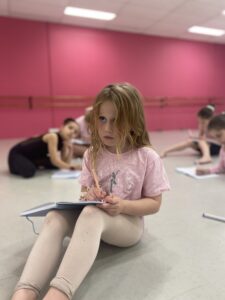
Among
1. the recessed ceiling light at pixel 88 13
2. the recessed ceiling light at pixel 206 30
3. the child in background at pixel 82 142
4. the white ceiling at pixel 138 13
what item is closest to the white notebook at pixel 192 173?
the child in background at pixel 82 142

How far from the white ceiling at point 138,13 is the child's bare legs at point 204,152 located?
2241 mm

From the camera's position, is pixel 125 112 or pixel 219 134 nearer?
pixel 125 112

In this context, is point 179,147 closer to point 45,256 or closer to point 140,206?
point 140,206

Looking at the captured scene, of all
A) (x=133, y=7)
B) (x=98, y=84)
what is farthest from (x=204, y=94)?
(x=133, y=7)

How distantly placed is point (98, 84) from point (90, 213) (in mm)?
4894

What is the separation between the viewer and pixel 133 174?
104 centimetres

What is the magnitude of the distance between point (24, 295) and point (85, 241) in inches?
8.3

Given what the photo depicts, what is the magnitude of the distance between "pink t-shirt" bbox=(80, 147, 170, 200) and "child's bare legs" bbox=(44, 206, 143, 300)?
11 cm

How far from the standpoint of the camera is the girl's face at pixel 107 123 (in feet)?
3.14

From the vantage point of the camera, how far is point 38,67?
16.3 feet

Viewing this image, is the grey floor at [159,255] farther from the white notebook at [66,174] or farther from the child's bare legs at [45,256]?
the white notebook at [66,174]

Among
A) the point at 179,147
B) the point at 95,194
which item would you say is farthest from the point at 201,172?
the point at 95,194

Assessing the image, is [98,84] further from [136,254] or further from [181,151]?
[136,254]

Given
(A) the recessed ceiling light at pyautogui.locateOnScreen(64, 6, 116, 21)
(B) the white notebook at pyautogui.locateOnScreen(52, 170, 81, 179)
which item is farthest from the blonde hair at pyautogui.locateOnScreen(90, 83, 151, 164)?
(A) the recessed ceiling light at pyautogui.locateOnScreen(64, 6, 116, 21)
